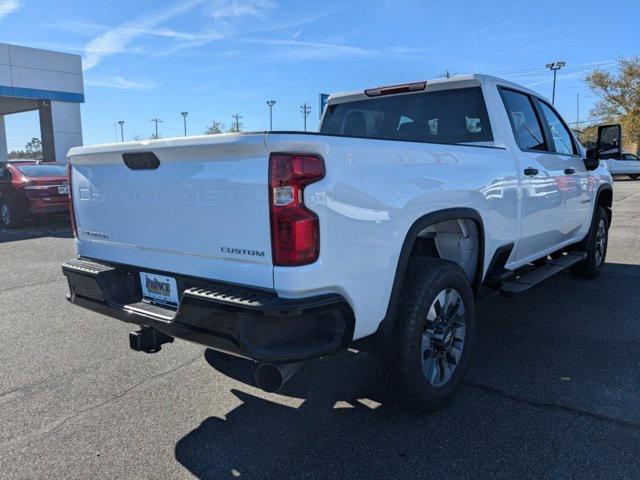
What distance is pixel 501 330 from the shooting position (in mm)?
4574

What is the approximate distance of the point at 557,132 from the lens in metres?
5.32

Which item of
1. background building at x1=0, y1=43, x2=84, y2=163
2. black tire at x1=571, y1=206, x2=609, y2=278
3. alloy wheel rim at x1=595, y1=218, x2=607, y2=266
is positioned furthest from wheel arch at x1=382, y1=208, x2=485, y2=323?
background building at x1=0, y1=43, x2=84, y2=163

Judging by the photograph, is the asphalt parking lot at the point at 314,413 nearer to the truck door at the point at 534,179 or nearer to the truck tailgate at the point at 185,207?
the truck door at the point at 534,179

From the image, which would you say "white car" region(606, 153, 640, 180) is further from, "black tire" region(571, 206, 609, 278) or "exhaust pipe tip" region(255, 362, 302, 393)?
"exhaust pipe tip" region(255, 362, 302, 393)

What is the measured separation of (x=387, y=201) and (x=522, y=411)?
155 cm

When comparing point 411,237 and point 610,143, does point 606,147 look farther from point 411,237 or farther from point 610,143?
point 411,237

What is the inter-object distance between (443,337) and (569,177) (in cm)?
277

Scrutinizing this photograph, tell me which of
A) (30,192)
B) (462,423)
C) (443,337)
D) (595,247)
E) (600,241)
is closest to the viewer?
(462,423)

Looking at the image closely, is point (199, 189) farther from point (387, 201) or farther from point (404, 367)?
point (404, 367)

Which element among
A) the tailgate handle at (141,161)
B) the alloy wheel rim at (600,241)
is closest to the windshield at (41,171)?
the tailgate handle at (141,161)

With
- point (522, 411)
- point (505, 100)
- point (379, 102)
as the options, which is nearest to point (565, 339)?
point (522, 411)

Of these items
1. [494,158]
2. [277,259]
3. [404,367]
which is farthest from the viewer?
[494,158]

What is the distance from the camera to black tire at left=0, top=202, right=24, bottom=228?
1197cm

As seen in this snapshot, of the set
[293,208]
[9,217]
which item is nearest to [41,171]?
[9,217]
